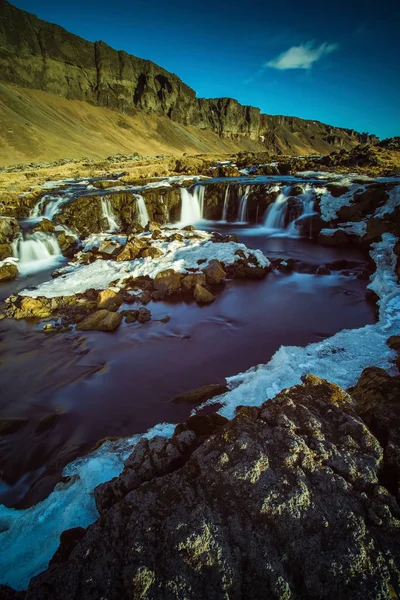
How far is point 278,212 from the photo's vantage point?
23.1 meters

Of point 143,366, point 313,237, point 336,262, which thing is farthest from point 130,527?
point 313,237

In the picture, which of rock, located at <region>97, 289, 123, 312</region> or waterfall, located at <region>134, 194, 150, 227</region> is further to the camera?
waterfall, located at <region>134, 194, 150, 227</region>

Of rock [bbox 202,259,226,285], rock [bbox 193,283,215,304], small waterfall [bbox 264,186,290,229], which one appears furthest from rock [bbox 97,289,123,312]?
small waterfall [bbox 264,186,290,229]

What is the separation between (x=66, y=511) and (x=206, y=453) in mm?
2343

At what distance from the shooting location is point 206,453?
11.0 feet

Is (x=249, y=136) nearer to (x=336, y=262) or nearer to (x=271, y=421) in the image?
(x=336, y=262)

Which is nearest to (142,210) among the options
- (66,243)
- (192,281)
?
(66,243)

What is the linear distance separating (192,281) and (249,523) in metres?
10.8

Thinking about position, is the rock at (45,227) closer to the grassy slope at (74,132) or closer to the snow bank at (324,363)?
the snow bank at (324,363)

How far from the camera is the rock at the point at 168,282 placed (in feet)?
41.7

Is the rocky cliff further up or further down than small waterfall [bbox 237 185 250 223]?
further up

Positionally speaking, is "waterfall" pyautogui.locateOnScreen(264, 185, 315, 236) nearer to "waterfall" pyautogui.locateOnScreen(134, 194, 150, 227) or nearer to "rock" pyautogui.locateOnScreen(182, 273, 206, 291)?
"waterfall" pyautogui.locateOnScreen(134, 194, 150, 227)

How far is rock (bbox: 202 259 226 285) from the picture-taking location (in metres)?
13.6

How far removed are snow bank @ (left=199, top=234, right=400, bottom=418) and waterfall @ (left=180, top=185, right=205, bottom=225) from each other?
18.5 metres
